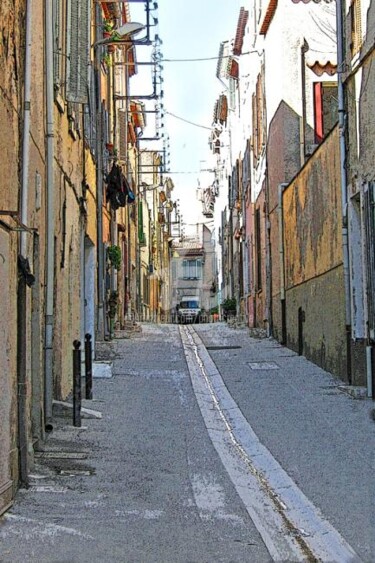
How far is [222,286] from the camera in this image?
4472cm

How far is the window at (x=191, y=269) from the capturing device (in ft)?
238

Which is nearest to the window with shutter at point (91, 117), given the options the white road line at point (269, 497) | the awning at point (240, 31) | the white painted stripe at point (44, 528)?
the white road line at point (269, 497)

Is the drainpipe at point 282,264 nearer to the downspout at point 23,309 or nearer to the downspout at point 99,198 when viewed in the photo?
the downspout at point 99,198

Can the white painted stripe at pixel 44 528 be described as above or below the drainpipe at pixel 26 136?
Answer: below

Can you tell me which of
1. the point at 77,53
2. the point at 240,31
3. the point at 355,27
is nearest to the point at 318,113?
the point at 355,27

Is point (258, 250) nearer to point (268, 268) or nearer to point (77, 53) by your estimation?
point (268, 268)

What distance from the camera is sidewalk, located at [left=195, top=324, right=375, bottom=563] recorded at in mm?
6465

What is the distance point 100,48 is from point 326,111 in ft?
→ 16.6

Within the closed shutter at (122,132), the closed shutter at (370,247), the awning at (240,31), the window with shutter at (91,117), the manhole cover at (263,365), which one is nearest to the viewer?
the closed shutter at (370,247)

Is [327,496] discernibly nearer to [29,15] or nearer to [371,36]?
[29,15]

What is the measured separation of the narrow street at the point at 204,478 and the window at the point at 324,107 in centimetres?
692

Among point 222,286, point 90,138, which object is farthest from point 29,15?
point 222,286

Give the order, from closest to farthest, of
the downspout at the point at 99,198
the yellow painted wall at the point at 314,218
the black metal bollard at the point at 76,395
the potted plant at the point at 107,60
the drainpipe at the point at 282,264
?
the black metal bollard at the point at 76,395, the yellow painted wall at the point at 314,218, the downspout at the point at 99,198, the drainpipe at the point at 282,264, the potted plant at the point at 107,60

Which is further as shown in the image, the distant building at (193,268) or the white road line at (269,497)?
the distant building at (193,268)
